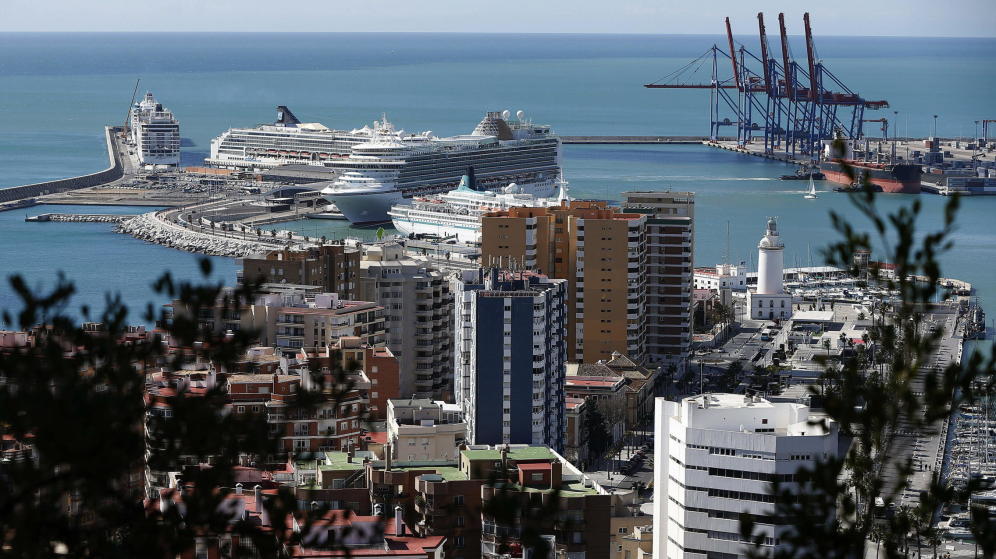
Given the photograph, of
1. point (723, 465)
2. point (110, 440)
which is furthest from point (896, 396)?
point (723, 465)

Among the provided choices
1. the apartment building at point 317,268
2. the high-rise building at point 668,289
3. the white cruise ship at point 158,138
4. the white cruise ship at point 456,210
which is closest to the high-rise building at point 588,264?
the high-rise building at point 668,289

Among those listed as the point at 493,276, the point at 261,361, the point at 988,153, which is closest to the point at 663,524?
the point at 261,361

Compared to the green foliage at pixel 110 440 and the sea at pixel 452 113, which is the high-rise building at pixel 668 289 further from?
the green foliage at pixel 110 440

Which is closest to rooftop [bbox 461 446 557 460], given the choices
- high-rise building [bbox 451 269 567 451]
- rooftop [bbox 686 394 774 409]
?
rooftop [bbox 686 394 774 409]

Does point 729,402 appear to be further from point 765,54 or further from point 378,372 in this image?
point 765,54

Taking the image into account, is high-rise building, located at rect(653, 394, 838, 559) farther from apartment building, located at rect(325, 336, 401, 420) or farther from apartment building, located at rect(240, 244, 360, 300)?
apartment building, located at rect(240, 244, 360, 300)

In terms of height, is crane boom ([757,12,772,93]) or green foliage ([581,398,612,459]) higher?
crane boom ([757,12,772,93])

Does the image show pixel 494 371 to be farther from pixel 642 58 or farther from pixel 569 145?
pixel 642 58
